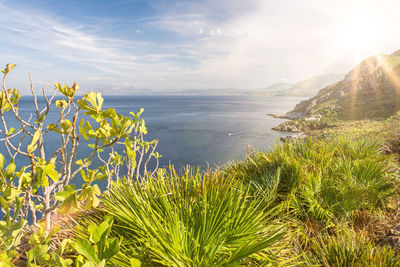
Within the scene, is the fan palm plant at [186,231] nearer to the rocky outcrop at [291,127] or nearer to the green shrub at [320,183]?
the green shrub at [320,183]

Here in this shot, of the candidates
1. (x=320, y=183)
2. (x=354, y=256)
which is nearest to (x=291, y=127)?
(x=320, y=183)

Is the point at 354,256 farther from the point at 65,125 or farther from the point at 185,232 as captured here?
the point at 65,125

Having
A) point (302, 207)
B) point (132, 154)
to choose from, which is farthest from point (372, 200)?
point (132, 154)

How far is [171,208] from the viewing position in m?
2.25

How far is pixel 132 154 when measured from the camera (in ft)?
5.04

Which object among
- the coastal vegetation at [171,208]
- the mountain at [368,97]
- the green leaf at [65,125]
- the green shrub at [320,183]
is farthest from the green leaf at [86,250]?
the mountain at [368,97]

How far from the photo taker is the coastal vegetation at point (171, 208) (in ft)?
4.74

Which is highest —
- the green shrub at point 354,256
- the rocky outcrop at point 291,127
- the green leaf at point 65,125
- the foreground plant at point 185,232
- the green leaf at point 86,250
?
the green leaf at point 65,125

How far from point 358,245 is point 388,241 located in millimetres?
1196

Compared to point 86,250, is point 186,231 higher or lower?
lower

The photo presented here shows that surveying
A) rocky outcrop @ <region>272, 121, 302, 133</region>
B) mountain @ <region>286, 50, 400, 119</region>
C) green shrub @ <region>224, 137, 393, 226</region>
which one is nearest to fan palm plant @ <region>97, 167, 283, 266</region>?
green shrub @ <region>224, 137, 393, 226</region>

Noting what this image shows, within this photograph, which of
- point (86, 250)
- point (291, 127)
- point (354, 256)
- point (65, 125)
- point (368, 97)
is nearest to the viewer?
point (86, 250)

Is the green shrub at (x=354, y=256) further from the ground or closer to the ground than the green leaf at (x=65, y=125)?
closer to the ground

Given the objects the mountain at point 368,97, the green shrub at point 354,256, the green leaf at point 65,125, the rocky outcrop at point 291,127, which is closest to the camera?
the green leaf at point 65,125
